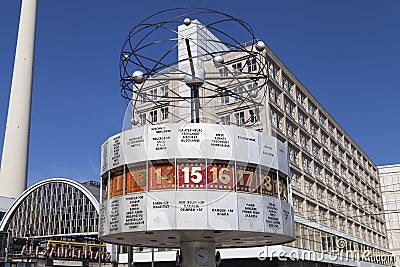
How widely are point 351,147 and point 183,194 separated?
8549cm

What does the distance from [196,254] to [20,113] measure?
256ft

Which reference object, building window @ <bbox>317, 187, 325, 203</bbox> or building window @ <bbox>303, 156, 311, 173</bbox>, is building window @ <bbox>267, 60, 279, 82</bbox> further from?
building window @ <bbox>317, 187, 325, 203</bbox>

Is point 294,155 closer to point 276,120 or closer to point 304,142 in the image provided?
point 304,142

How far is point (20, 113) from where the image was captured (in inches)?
3706

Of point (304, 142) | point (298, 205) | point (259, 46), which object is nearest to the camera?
point (259, 46)

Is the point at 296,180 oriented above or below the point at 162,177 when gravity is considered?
above

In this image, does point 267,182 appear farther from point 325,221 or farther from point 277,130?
point 325,221

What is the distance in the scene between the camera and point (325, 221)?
243 feet

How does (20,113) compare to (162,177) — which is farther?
(20,113)

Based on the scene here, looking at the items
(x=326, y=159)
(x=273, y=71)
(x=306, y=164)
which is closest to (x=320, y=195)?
(x=306, y=164)

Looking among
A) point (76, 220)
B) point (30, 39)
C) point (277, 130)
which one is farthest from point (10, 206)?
point (277, 130)

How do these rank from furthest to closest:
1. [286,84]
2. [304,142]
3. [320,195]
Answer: [320,195], [304,142], [286,84]

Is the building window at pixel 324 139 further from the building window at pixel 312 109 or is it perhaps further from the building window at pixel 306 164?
the building window at pixel 306 164

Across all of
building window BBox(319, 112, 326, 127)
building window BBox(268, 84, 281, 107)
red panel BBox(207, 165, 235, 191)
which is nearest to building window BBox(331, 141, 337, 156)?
building window BBox(319, 112, 326, 127)
